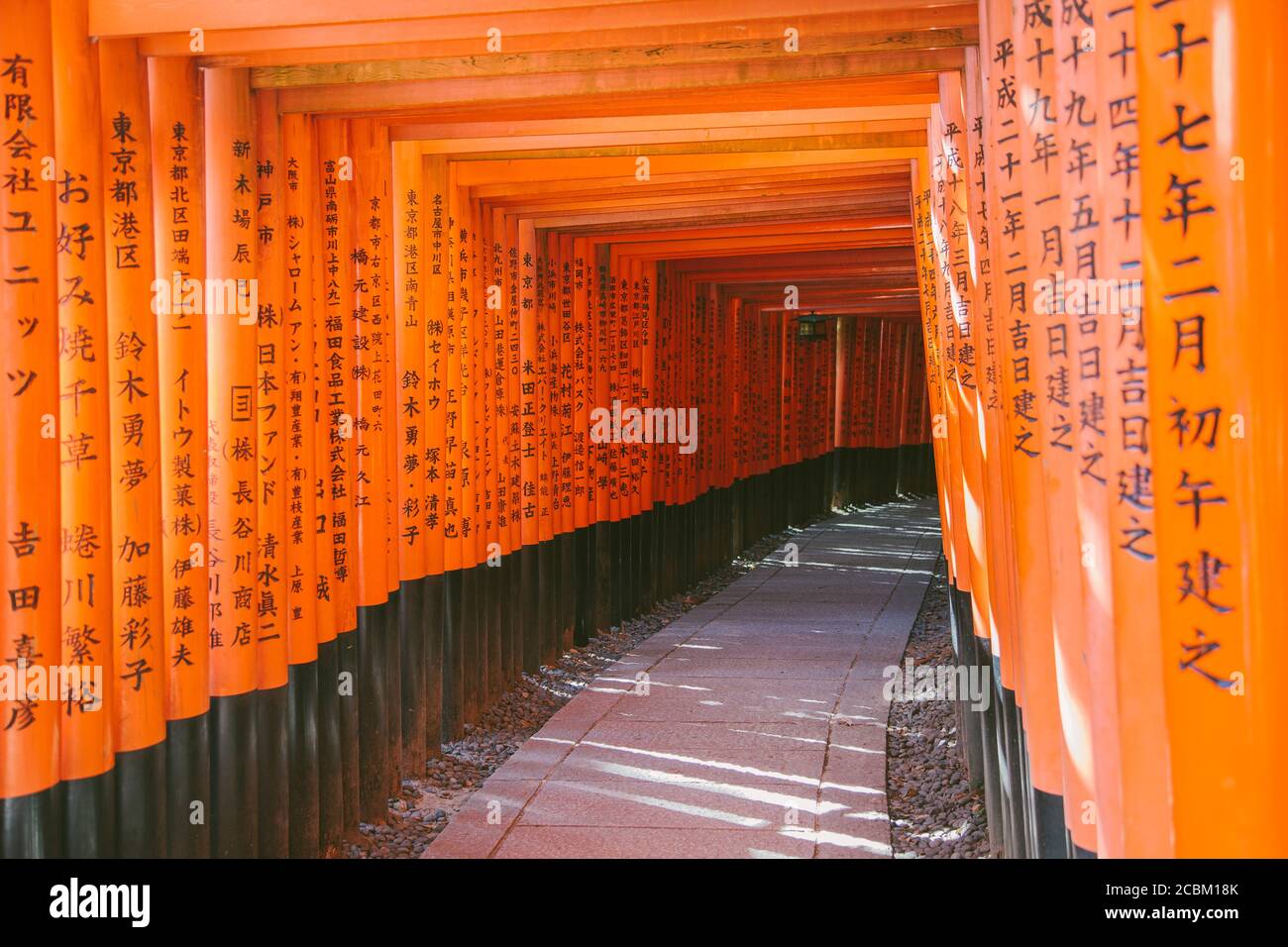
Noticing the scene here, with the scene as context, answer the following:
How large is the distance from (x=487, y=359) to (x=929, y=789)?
3768 mm

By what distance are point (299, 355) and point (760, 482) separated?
12198 mm

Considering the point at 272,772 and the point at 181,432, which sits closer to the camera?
the point at 181,432

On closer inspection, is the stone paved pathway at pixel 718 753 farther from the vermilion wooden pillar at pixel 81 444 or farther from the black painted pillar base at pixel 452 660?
the vermilion wooden pillar at pixel 81 444

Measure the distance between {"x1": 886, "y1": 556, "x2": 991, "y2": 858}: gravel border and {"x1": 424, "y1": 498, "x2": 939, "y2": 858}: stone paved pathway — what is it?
0.34 feet

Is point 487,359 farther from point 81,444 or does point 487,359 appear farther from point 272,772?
point 81,444

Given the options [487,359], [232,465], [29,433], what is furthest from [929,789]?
[29,433]

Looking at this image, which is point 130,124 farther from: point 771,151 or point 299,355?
point 771,151

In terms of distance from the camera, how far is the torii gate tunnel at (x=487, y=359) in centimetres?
214

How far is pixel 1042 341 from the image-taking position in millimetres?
3262

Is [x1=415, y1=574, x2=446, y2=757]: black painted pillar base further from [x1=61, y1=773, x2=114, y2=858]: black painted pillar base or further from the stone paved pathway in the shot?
[x1=61, y1=773, x2=114, y2=858]: black painted pillar base

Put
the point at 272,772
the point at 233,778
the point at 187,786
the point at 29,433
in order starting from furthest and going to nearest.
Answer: the point at 272,772, the point at 233,778, the point at 187,786, the point at 29,433

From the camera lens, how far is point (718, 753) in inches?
263

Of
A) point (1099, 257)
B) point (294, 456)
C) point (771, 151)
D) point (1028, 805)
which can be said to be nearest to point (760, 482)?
point (771, 151)

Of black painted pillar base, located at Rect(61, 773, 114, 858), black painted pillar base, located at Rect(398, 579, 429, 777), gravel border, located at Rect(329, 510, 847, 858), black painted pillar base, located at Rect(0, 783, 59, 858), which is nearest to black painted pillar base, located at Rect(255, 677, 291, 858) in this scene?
gravel border, located at Rect(329, 510, 847, 858)
